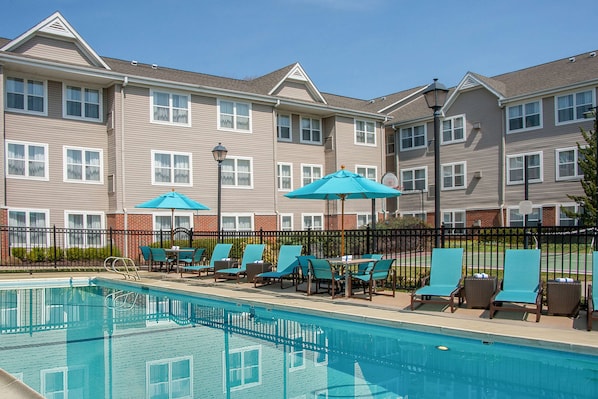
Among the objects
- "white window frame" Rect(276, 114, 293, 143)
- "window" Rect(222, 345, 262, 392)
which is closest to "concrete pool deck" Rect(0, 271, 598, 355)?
"window" Rect(222, 345, 262, 392)

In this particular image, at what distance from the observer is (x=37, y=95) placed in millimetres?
23328

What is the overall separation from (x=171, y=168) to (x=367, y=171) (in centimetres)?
1374

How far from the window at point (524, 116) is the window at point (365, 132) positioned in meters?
8.67

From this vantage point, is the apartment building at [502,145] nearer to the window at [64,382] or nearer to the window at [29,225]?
the window at [29,225]

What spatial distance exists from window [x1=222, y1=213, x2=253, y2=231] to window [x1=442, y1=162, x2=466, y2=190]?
13665mm

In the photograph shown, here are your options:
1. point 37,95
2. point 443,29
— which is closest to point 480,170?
point 443,29

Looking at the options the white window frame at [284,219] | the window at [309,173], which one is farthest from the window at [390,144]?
the white window frame at [284,219]

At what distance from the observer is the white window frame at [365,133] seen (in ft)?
112

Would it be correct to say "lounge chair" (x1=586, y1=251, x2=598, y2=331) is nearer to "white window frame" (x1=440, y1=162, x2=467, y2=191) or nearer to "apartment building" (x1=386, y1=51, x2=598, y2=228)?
"apartment building" (x1=386, y1=51, x2=598, y2=228)

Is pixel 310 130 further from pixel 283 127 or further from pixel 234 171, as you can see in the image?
pixel 234 171

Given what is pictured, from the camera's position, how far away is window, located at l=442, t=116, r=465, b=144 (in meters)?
33.3

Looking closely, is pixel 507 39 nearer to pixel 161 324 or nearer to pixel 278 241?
pixel 278 241

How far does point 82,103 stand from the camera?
24.6 metres

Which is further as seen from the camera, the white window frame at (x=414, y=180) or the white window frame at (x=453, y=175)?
the white window frame at (x=414, y=180)
